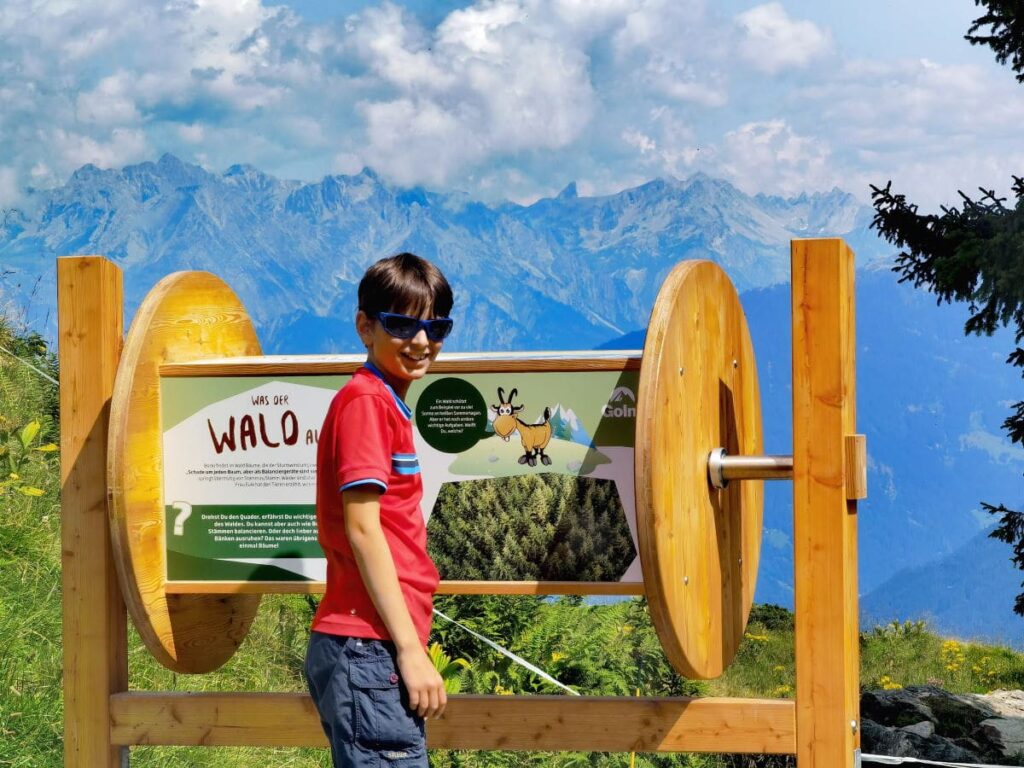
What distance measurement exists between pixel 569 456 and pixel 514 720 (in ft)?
2.31

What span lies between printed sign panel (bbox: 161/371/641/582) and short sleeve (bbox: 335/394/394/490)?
2.84ft

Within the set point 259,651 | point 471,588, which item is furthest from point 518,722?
point 259,651

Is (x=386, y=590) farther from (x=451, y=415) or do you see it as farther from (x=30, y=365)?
(x=30, y=365)

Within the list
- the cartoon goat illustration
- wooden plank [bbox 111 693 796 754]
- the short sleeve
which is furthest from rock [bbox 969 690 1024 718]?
the short sleeve

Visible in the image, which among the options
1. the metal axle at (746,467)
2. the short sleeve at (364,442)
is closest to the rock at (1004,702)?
the metal axle at (746,467)

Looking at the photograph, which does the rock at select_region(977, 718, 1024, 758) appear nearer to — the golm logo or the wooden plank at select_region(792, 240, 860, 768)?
the wooden plank at select_region(792, 240, 860, 768)

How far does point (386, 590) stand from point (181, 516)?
53.3 inches

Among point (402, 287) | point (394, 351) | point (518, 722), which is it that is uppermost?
point (402, 287)

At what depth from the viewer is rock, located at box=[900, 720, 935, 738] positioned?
21.9 ft

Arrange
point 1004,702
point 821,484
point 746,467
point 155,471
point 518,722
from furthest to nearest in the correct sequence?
point 1004,702 → point 155,471 → point 518,722 → point 746,467 → point 821,484

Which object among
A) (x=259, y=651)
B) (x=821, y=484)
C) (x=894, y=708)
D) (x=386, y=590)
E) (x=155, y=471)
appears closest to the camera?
(x=386, y=590)

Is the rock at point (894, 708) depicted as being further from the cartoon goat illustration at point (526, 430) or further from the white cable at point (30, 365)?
the white cable at point (30, 365)

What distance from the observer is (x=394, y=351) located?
90.4 inches

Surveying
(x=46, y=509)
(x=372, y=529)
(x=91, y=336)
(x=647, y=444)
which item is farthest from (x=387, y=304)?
(x=46, y=509)
